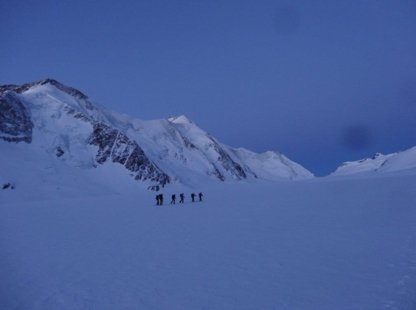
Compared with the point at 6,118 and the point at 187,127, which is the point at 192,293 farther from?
the point at 187,127

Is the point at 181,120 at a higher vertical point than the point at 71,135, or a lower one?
higher

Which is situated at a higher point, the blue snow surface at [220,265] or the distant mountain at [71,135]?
the distant mountain at [71,135]

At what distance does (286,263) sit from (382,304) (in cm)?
339

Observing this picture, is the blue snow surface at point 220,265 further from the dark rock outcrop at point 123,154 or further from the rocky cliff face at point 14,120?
the dark rock outcrop at point 123,154

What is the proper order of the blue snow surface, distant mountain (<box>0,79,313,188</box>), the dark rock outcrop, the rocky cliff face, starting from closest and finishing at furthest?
the blue snow surface, the rocky cliff face, distant mountain (<box>0,79,313,188</box>), the dark rock outcrop

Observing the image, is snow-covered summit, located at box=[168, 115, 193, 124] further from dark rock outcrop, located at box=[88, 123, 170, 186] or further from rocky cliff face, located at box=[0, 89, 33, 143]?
rocky cliff face, located at box=[0, 89, 33, 143]

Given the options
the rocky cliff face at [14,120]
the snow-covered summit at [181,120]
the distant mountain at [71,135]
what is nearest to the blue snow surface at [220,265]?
the distant mountain at [71,135]

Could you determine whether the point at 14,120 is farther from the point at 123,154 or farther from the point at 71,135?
the point at 123,154

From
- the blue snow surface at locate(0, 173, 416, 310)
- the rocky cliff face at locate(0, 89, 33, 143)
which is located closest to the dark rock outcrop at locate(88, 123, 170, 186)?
the rocky cliff face at locate(0, 89, 33, 143)

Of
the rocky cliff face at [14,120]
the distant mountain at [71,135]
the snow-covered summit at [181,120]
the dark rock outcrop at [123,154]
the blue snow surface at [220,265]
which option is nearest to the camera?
Answer: the blue snow surface at [220,265]

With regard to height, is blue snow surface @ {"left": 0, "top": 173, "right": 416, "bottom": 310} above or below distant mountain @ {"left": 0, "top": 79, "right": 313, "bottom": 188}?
below

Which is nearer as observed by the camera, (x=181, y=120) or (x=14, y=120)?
(x=14, y=120)

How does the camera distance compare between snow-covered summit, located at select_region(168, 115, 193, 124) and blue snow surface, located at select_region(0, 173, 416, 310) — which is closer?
blue snow surface, located at select_region(0, 173, 416, 310)

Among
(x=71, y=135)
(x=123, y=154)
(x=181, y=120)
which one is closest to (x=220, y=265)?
(x=123, y=154)
